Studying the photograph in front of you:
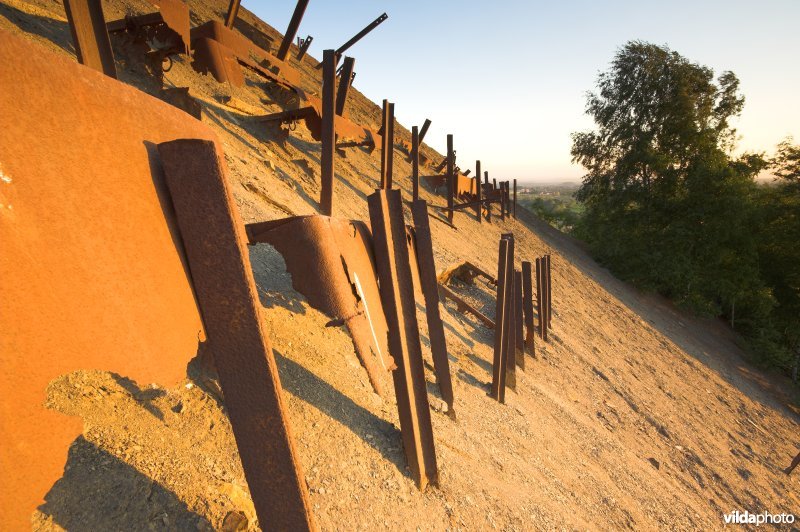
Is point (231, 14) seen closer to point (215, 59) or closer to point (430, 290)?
point (215, 59)

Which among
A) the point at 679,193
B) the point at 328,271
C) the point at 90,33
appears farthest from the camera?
the point at 679,193

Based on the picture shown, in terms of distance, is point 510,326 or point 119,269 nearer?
point 119,269

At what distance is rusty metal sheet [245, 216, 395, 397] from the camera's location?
1713 mm

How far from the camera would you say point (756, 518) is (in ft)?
18.4

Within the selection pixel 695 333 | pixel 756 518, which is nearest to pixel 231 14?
pixel 756 518

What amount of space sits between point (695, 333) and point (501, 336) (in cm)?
1563

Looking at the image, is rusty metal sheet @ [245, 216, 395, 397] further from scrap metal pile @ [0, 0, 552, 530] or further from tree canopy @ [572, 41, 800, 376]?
tree canopy @ [572, 41, 800, 376]

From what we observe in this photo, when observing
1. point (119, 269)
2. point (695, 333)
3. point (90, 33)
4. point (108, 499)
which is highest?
point (90, 33)

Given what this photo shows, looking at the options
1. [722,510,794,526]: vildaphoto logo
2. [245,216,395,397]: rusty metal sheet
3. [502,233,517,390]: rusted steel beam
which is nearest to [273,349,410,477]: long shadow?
[245,216,395,397]: rusty metal sheet

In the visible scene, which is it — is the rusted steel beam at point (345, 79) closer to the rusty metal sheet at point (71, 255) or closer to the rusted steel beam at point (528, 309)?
the rusted steel beam at point (528, 309)

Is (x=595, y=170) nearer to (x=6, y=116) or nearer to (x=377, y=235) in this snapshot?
(x=377, y=235)

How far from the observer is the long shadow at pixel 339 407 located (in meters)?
2.42

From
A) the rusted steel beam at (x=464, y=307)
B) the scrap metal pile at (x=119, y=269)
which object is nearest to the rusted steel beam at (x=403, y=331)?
the scrap metal pile at (x=119, y=269)

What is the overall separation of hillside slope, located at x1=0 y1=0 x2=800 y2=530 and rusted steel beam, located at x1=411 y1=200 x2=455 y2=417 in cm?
25
